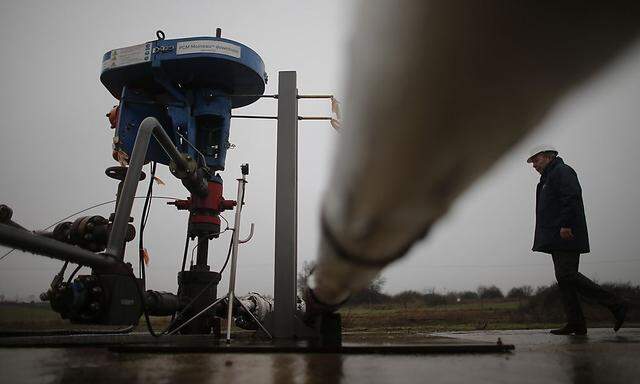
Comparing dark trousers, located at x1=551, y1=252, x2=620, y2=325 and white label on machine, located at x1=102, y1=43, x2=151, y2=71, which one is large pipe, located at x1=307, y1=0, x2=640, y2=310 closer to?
dark trousers, located at x1=551, y1=252, x2=620, y2=325

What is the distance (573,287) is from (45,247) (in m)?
3.69

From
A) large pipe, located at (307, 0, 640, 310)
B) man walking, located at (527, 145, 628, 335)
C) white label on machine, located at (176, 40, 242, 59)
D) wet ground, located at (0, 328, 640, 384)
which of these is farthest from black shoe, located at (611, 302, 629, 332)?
white label on machine, located at (176, 40, 242, 59)

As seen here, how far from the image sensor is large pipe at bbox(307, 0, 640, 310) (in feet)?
1.93

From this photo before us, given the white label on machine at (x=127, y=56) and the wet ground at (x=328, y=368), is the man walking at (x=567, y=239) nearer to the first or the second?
the wet ground at (x=328, y=368)

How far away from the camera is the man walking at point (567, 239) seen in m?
3.27

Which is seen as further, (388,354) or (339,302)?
(339,302)

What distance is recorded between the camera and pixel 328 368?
1346 millimetres

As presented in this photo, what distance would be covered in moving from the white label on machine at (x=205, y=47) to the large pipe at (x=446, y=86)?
315 cm

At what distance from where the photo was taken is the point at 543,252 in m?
3.45

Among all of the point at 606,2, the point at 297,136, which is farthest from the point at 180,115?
the point at 606,2

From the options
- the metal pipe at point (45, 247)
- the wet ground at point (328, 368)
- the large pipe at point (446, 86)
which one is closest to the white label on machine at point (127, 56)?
the metal pipe at point (45, 247)

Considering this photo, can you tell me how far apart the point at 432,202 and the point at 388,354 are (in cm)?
84

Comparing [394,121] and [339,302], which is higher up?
[394,121]

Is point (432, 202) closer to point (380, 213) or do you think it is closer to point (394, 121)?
point (380, 213)
